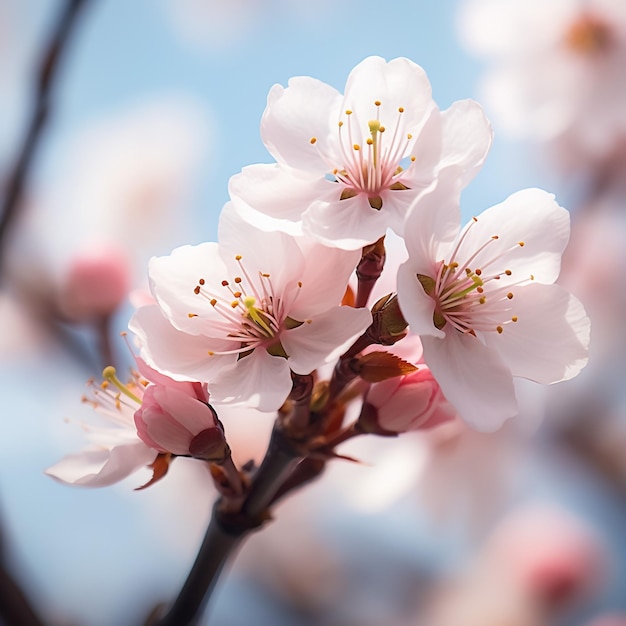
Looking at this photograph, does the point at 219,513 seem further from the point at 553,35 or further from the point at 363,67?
the point at 553,35

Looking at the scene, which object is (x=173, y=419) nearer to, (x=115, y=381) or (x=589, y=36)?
(x=115, y=381)

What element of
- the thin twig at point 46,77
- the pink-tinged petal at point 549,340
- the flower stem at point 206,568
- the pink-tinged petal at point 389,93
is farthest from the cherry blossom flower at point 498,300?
the thin twig at point 46,77

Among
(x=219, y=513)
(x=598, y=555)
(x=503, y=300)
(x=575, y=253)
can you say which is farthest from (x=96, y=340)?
(x=598, y=555)

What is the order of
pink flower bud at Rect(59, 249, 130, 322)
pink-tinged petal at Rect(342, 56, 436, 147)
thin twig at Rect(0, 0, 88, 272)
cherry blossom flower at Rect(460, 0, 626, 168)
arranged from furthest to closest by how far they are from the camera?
cherry blossom flower at Rect(460, 0, 626, 168)
pink flower bud at Rect(59, 249, 130, 322)
thin twig at Rect(0, 0, 88, 272)
pink-tinged petal at Rect(342, 56, 436, 147)

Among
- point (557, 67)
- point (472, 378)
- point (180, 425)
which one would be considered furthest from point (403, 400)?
point (557, 67)

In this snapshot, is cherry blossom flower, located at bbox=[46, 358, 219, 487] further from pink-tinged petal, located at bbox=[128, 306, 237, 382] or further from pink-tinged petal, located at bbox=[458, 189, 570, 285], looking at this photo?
pink-tinged petal, located at bbox=[458, 189, 570, 285]

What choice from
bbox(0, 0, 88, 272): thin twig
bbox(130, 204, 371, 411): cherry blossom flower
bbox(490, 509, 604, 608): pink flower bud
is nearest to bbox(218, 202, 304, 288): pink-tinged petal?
bbox(130, 204, 371, 411): cherry blossom flower
